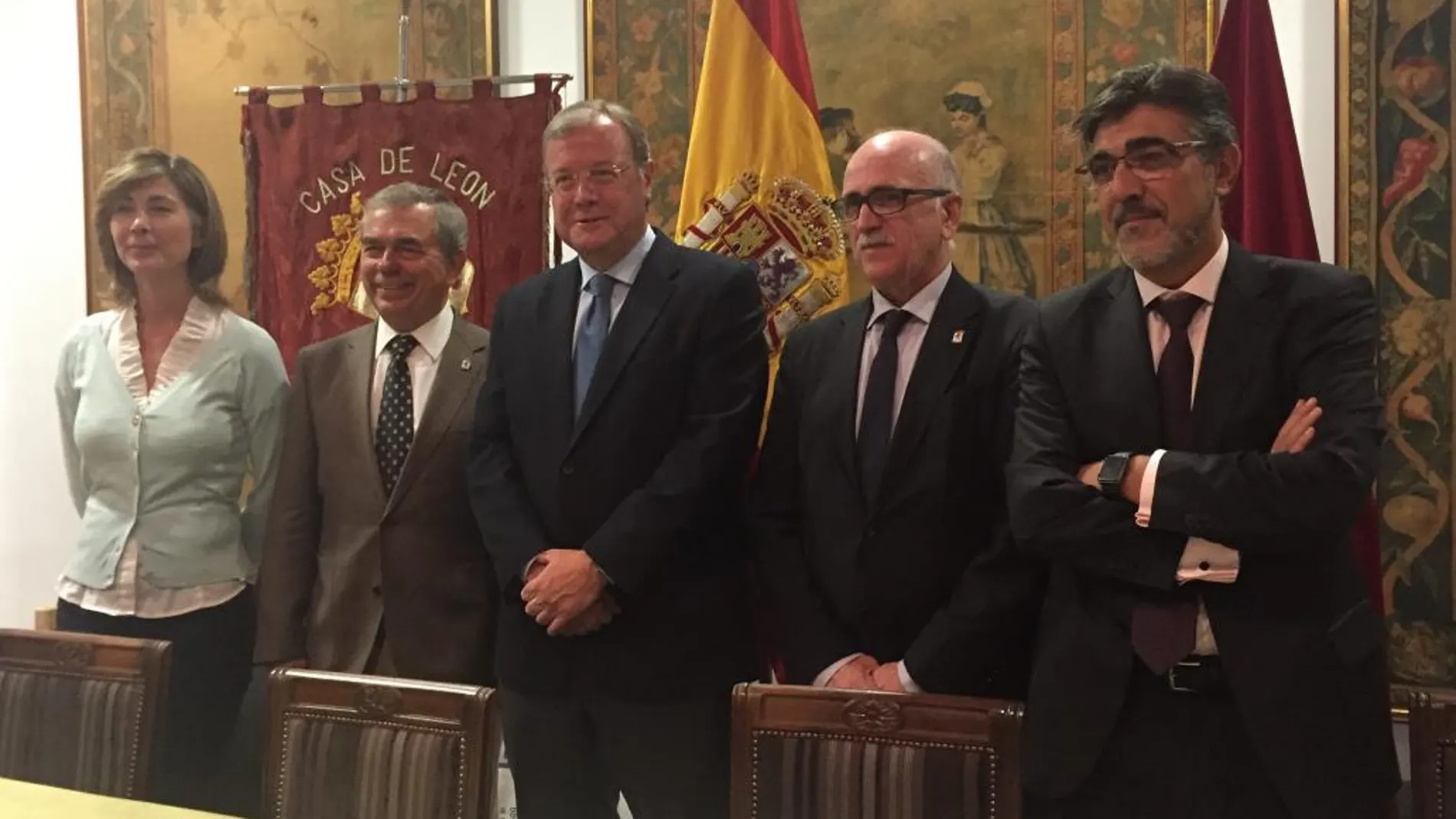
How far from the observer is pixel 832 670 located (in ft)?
6.98

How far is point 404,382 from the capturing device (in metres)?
2.56

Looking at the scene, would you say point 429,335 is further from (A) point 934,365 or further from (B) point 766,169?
(A) point 934,365

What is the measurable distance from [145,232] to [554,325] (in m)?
1.06

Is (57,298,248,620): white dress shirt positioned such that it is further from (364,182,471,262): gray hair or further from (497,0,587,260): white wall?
(497,0,587,260): white wall

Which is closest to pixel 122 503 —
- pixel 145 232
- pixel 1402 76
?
pixel 145 232

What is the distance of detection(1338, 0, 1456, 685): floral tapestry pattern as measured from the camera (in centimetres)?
293

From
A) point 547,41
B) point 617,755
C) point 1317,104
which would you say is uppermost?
point 547,41

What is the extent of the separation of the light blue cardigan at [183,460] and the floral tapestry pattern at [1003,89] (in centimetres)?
155

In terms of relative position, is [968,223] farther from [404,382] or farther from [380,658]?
[380,658]

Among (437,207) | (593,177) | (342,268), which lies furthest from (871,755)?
(342,268)

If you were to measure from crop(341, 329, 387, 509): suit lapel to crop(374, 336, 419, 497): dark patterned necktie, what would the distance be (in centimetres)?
2

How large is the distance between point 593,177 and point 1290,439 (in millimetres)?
1296

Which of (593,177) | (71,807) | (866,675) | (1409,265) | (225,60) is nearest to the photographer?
(71,807)

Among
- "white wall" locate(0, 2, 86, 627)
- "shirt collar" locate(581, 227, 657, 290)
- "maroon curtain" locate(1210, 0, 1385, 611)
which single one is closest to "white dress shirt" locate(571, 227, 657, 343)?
"shirt collar" locate(581, 227, 657, 290)
